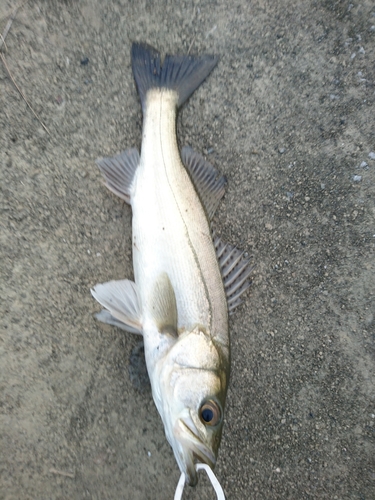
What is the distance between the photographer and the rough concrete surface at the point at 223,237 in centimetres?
229

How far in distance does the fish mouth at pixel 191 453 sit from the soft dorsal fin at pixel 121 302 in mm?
624

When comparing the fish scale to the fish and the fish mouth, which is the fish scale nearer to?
the fish

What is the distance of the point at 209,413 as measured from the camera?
1847mm

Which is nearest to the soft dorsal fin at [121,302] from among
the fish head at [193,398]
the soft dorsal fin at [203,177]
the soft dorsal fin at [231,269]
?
the fish head at [193,398]

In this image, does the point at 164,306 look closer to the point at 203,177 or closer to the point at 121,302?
the point at 121,302

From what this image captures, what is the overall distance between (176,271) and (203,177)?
665 mm

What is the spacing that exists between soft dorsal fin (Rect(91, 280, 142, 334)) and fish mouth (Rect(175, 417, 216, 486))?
62cm

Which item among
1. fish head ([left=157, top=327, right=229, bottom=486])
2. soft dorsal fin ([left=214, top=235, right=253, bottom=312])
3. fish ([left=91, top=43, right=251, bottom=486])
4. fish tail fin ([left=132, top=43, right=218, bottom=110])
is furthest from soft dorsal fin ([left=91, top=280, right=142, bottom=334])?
fish tail fin ([left=132, top=43, right=218, bottom=110])

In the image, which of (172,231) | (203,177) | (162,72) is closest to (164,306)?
(172,231)

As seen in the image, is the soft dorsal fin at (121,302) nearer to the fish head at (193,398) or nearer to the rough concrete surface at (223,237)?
the rough concrete surface at (223,237)

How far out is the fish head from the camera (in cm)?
177

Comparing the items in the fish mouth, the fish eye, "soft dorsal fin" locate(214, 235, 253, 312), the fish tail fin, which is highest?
the fish tail fin

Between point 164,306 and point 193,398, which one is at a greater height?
point 164,306

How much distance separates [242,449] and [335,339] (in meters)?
0.99
